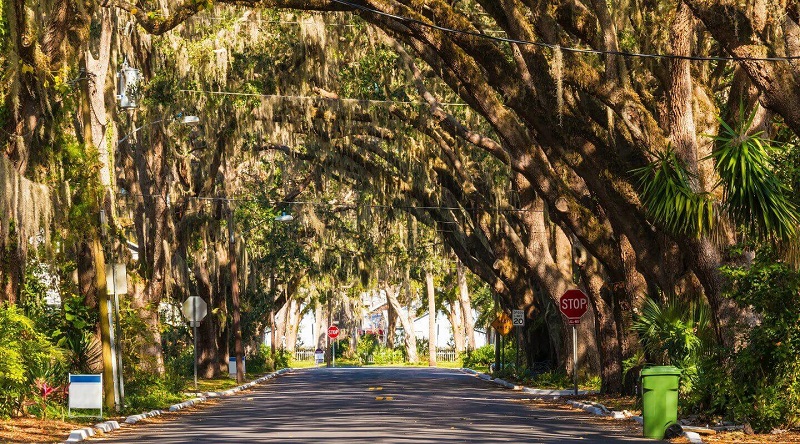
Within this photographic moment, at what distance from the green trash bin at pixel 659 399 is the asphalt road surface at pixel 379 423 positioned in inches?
12.9

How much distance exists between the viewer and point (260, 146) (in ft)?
131

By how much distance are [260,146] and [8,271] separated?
733 inches

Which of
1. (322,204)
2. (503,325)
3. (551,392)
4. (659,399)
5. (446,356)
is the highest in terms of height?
(322,204)

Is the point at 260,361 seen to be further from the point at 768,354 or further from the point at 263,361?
the point at 768,354

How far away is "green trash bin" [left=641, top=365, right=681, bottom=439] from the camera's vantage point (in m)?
17.7

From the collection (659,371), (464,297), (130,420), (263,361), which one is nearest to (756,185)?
(659,371)


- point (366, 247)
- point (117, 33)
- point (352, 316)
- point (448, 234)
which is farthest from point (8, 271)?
point (352, 316)

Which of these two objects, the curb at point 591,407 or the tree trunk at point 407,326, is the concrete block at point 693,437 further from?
the tree trunk at point 407,326

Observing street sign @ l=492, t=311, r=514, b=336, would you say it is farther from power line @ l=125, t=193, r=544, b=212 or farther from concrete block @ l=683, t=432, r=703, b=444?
concrete block @ l=683, t=432, r=703, b=444

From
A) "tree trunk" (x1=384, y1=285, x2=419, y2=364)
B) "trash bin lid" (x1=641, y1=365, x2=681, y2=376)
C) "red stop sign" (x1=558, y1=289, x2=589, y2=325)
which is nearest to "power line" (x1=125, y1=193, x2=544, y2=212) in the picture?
"red stop sign" (x1=558, y1=289, x2=589, y2=325)

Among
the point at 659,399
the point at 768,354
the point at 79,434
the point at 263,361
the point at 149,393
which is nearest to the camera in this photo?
the point at 659,399

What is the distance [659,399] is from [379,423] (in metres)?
4.43

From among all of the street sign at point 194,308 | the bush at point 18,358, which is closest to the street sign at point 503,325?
the street sign at point 194,308

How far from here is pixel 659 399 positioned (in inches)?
698
